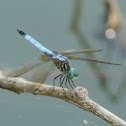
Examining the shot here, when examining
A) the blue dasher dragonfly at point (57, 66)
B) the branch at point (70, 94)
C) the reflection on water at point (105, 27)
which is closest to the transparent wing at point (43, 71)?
the blue dasher dragonfly at point (57, 66)

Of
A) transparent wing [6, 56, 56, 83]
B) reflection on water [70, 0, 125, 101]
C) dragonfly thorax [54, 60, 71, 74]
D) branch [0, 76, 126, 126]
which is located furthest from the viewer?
reflection on water [70, 0, 125, 101]

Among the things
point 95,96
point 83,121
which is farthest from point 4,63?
point 83,121

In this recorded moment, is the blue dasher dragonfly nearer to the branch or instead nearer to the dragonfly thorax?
the dragonfly thorax

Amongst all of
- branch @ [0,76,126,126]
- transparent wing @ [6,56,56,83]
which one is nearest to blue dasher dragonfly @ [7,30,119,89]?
transparent wing @ [6,56,56,83]

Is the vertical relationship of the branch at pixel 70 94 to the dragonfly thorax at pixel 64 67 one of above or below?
below

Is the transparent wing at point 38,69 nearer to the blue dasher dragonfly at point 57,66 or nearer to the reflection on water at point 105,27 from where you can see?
the blue dasher dragonfly at point 57,66

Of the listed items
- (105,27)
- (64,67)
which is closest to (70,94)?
(64,67)

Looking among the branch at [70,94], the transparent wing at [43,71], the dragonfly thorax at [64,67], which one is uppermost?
the dragonfly thorax at [64,67]

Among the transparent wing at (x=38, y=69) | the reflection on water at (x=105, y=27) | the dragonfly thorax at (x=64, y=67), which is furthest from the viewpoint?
the reflection on water at (x=105, y=27)

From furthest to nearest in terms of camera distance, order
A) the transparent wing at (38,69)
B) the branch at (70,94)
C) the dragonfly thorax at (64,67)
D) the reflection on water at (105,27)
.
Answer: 1. the reflection on water at (105,27)
2. the dragonfly thorax at (64,67)
3. the transparent wing at (38,69)
4. the branch at (70,94)
